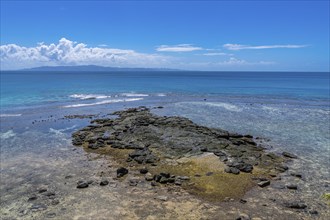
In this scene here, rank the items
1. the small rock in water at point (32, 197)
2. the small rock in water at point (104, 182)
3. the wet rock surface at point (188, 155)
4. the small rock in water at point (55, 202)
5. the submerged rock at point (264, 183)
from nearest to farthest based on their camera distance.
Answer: the small rock in water at point (55, 202) → the small rock in water at point (32, 197) → the submerged rock at point (264, 183) → the small rock in water at point (104, 182) → the wet rock surface at point (188, 155)

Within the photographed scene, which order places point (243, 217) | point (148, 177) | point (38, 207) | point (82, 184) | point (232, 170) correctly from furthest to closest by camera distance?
1. point (232, 170)
2. point (148, 177)
3. point (82, 184)
4. point (38, 207)
5. point (243, 217)

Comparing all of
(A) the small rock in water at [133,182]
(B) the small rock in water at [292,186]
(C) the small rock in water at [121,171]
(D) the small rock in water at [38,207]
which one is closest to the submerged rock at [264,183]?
(B) the small rock in water at [292,186]

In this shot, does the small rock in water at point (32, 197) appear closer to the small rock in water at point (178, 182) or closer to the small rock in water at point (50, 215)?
the small rock in water at point (50, 215)

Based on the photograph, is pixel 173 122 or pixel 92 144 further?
pixel 173 122

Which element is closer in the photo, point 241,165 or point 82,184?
point 82,184

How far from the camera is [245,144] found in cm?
2916

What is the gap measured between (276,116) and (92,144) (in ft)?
101

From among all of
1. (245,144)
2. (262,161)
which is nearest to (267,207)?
(262,161)

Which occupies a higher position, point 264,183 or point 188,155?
point 188,155

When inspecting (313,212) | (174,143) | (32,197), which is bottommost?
(313,212)

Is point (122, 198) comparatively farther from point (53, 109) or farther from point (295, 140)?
point (53, 109)

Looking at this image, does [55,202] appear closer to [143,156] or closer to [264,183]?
[143,156]

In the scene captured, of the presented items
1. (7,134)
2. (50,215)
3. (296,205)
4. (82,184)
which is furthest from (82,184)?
(7,134)

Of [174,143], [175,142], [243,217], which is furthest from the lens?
[175,142]
